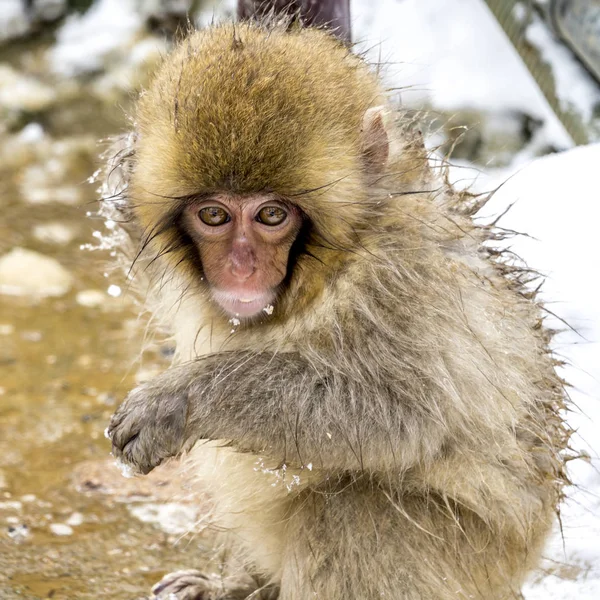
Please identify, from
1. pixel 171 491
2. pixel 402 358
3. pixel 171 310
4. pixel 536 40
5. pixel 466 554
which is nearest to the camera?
pixel 402 358

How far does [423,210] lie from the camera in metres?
2.72

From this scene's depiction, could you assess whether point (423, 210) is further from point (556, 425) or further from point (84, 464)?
point (84, 464)

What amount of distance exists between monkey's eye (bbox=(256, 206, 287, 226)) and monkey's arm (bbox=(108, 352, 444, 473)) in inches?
15.8

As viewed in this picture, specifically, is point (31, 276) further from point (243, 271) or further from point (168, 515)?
point (243, 271)

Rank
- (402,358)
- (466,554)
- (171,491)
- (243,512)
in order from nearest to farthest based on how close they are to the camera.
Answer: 1. (402,358)
2. (466,554)
3. (243,512)
4. (171,491)

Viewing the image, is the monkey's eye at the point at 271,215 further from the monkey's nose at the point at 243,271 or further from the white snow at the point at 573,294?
the white snow at the point at 573,294

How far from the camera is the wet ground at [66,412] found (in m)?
3.70

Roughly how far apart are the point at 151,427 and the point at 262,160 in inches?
32.4

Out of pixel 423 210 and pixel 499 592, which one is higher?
pixel 423 210

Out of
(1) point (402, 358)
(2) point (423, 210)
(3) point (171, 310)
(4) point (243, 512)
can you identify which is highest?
(2) point (423, 210)

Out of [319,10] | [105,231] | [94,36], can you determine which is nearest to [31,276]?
[105,231]

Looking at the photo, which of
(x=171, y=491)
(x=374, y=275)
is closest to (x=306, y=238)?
(x=374, y=275)

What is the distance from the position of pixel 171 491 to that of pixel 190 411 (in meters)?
1.80

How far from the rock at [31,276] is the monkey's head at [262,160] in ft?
11.6
